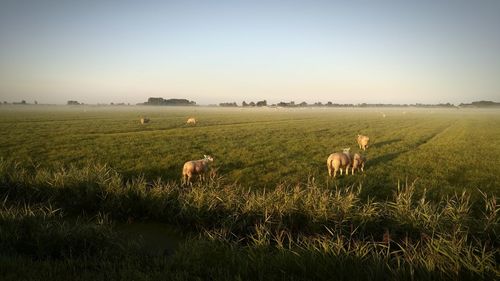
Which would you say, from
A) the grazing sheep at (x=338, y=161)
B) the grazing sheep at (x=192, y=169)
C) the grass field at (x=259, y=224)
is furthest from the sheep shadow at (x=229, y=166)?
the grazing sheep at (x=338, y=161)

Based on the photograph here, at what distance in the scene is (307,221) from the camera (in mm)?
8828

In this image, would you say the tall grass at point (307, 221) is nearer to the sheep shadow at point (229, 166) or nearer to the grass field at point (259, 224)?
the grass field at point (259, 224)

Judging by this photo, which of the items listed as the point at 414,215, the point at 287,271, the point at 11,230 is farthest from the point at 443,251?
the point at 11,230

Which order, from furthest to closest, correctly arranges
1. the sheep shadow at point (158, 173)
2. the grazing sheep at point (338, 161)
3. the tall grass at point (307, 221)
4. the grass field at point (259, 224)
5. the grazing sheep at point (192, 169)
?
the grazing sheep at point (338, 161) < the sheep shadow at point (158, 173) < the grazing sheep at point (192, 169) < the tall grass at point (307, 221) < the grass field at point (259, 224)

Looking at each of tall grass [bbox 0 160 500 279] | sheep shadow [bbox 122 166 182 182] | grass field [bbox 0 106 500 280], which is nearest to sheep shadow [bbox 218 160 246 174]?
grass field [bbox 0 106 500 280]

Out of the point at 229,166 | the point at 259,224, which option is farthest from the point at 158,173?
the point at 259,224

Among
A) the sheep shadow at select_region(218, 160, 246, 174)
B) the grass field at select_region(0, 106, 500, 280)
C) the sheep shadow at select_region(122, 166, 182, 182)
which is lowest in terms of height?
the sheep shadow at select_region(218, 160, 246, 174)

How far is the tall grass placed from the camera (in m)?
6.07

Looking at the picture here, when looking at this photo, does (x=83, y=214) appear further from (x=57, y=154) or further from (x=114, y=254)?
(x=57, y=154)

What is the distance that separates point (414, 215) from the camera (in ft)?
27.3

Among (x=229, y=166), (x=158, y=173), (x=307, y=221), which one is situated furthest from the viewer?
(x=229, y=166)

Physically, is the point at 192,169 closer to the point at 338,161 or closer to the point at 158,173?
the point at 158,173

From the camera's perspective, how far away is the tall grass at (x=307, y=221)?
6074 millimetres

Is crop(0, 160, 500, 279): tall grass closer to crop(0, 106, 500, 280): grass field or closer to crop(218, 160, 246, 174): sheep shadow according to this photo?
crop(0, 106, 500, 280): grass field
